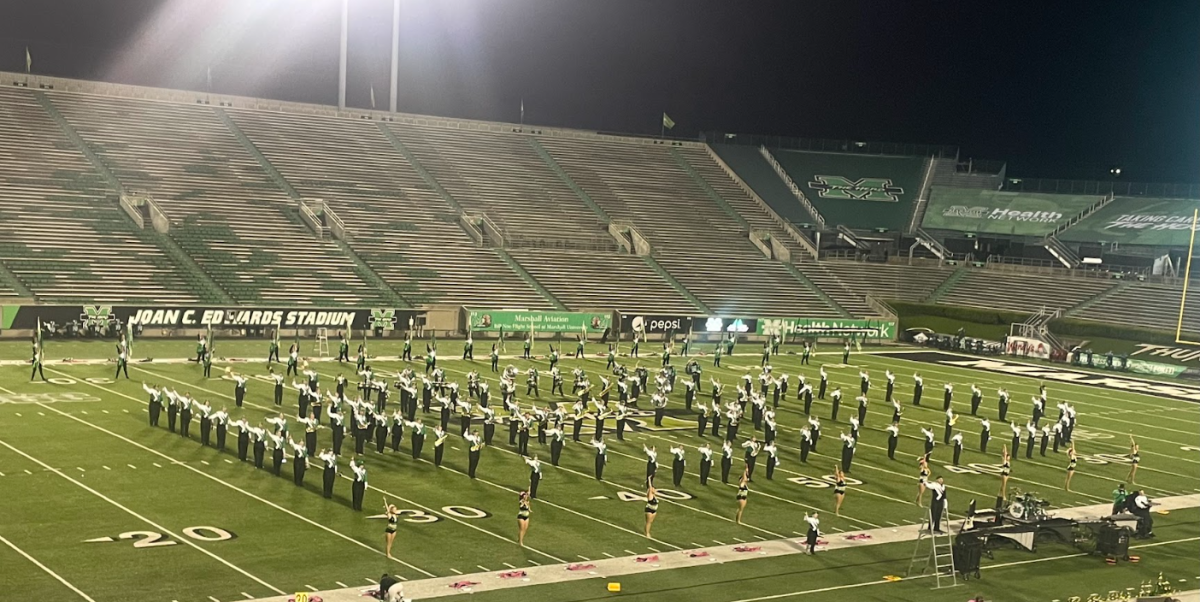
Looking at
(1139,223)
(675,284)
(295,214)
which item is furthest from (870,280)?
(295,214)

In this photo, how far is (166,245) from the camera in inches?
1703

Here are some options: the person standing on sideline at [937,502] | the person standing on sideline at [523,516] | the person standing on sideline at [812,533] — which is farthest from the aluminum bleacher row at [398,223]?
the person standing on sideline at [937,502]

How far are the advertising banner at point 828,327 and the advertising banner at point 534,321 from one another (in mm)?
7009

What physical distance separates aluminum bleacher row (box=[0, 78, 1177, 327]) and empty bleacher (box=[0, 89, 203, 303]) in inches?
3.0

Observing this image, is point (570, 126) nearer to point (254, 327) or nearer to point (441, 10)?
point (441, 10)

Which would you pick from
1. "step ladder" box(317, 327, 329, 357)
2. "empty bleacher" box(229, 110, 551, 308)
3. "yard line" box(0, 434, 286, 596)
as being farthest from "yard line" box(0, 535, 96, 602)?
"empty bleacher" box(229, 110, 551, 308)

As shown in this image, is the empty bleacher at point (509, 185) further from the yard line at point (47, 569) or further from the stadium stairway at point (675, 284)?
the yard line at point (47, 569)

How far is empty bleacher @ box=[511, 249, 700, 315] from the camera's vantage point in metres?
48.0

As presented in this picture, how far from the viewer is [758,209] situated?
6228 centimetres

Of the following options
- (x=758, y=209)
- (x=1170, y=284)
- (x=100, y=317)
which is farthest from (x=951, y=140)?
(x=100, y=317)

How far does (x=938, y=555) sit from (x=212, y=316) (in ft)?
88.8

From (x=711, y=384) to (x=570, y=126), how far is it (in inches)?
1402

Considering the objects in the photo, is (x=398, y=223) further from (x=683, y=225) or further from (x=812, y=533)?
(x=812, y=533)

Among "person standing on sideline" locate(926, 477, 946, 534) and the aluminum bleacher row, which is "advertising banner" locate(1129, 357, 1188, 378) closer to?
the aluminum bleacher row
